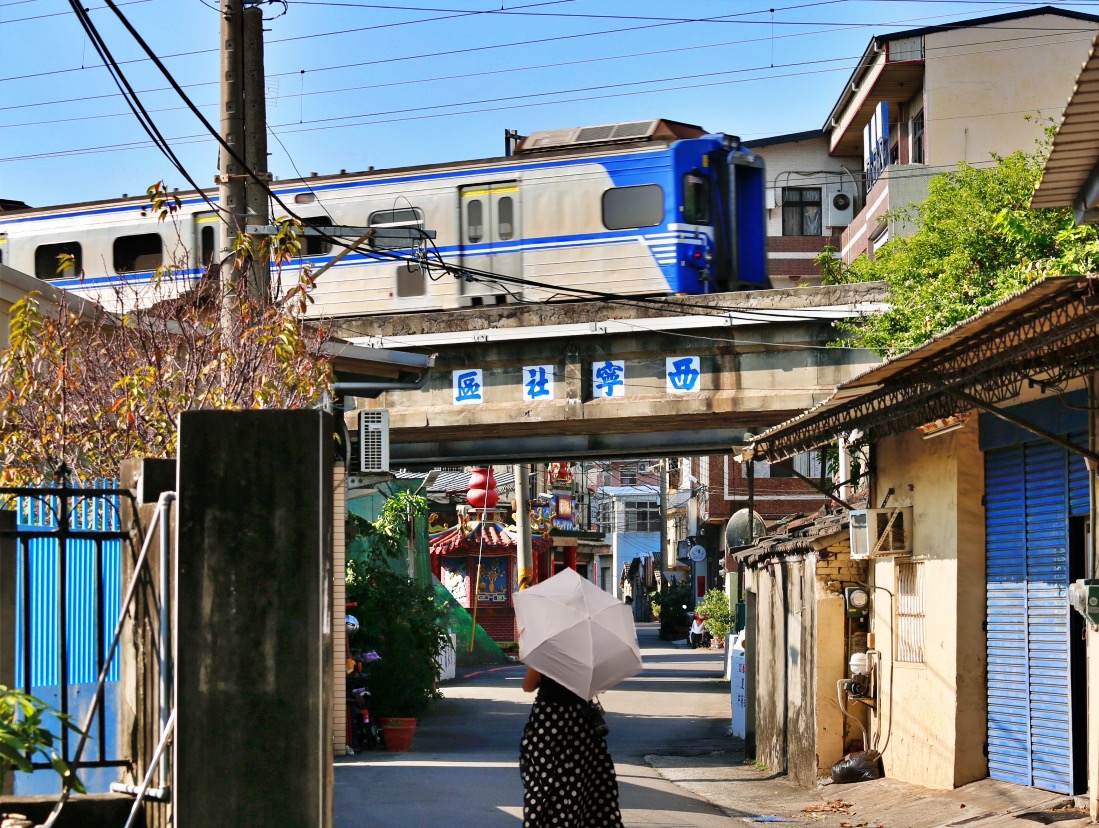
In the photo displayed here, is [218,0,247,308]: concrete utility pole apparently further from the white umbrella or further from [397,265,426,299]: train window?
[397,265,426,299]: train window

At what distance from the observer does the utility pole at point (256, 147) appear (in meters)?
11.4

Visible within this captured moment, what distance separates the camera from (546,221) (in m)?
22.2

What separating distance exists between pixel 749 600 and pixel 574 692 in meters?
11.6

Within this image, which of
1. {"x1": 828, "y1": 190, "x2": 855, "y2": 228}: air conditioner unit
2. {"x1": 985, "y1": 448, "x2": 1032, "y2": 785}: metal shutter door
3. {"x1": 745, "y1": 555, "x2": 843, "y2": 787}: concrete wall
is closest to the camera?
{"x1": 985, "y1": 448, "x2": 1032, "y2": 785}: metal shutter door

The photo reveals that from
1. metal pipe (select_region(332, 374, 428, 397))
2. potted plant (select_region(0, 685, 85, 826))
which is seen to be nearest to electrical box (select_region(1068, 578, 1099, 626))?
potted plant (select_region(0, 685, 85, 826))

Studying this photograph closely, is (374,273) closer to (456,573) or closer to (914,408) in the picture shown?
(914,408)

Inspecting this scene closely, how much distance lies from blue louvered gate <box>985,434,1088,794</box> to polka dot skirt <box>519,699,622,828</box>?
4.18m

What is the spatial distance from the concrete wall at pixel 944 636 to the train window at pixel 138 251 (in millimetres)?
15549

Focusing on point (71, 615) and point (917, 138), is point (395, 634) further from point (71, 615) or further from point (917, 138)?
point (917, 138)

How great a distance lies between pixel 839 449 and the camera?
824 inches

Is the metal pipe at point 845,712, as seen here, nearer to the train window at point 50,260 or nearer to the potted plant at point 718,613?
the train window at point 50,260

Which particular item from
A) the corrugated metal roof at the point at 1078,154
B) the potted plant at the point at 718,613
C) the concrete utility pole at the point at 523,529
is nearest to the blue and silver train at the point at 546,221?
the concrete utility pole at the point at 523,529

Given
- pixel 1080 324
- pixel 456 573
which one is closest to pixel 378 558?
pixel 1080 324

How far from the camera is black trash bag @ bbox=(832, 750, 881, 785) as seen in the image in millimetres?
13297
